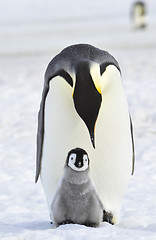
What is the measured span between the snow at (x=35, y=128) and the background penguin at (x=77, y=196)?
0.10 m

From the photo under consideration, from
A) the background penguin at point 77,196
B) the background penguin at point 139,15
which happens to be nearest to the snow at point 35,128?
the background penguin at point 77,196

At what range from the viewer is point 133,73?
948cm

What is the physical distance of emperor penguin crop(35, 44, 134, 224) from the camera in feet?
9.58

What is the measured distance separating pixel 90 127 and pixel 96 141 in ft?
0.76

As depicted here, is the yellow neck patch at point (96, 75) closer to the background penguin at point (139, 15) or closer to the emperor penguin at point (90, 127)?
the emperor penguin at point (90, 127)

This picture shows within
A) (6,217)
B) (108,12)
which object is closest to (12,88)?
(6,217)


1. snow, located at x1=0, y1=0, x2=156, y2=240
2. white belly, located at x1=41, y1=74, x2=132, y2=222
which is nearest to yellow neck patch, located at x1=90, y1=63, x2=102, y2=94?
white belly, located at x1=41, y1=74, x2=132, y2=222

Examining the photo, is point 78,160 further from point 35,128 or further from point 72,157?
point 35,128

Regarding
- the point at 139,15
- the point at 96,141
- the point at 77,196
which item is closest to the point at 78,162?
the point at 77,196

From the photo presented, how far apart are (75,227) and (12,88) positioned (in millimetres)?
5888

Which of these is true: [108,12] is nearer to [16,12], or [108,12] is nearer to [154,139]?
[16,12]

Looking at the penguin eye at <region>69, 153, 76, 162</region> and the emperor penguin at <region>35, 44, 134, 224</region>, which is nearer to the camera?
the penguin eye at <region>69, 153, 76, 162</region>

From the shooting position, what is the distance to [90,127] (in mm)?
2791

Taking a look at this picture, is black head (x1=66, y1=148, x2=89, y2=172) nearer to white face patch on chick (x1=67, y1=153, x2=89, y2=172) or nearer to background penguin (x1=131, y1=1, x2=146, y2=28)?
white face patch on chick (x1=67, y1=153, x2=89, y2=172)
